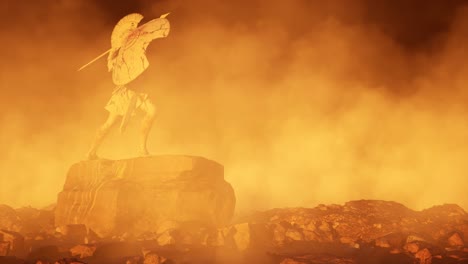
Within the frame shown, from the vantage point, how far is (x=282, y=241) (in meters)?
19.1

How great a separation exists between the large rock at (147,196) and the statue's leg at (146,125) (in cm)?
67

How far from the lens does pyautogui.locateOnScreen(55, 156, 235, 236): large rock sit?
65.3 feet

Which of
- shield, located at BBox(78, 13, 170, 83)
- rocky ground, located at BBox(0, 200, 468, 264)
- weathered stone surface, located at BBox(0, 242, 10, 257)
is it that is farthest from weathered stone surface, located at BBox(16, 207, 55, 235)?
shield, located at BBox(78, 13, 170, 83)

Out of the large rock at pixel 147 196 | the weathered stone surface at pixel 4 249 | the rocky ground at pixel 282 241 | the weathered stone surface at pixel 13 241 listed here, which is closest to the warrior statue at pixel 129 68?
the large rock at pixel 147 196

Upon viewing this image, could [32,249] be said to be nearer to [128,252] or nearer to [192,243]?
[128,252]

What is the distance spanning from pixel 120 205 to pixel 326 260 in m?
9.89

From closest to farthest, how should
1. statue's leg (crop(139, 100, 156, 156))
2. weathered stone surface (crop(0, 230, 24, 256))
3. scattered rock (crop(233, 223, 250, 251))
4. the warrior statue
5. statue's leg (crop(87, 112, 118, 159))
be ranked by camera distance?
weathered stone surface (crop(0, 230, 24, 256)) → scattered rock (crop(233, 223, 250, 251)) → statue's leg (crop(139, 100, 156, 156)) → the warrior statue → statue's leg (crop(87, 112, 118, 159))

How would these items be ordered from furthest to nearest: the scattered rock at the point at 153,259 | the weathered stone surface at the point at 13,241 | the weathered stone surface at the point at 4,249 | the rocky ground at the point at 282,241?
1. the weathered stone surface at the point at 13,241
2. the weathered stone surface at the point at 4,249
3. the rocky ground at the point at 282,241
4. the scattered rock at the point at 153,259

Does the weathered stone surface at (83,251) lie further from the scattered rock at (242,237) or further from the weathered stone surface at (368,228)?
the weathered stone surface at (368,228)

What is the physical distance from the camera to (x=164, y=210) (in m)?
20.0

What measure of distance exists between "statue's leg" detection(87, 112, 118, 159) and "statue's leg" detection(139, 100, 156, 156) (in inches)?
75.8

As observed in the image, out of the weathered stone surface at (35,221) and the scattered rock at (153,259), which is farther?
the weathered stone surface at (35,221)

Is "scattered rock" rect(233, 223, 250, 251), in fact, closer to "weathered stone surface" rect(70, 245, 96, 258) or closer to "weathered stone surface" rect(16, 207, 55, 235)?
"weathered stone surface" rect(70, 245, 96, 258)

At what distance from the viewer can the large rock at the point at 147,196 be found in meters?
19.9
